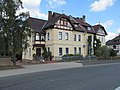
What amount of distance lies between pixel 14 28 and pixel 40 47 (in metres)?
20.2

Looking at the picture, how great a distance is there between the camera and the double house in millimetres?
44000

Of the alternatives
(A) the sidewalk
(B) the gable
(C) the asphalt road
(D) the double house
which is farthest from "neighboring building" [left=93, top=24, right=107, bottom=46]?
(C) the asphalt road

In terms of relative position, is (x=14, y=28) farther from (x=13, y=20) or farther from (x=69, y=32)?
(x=69, y=32)

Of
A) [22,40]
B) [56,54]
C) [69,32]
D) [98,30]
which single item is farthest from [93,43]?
[22,40]

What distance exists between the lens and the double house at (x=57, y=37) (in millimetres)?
44000

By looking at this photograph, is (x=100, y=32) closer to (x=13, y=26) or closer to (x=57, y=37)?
(x=57, y=37)

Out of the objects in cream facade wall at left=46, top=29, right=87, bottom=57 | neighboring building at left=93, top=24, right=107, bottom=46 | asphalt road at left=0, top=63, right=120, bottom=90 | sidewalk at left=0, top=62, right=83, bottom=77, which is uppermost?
neighboring building at left=93, top=24, right=107, bottom=46

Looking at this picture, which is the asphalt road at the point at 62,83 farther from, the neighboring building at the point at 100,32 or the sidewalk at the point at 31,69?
the neighboring building at the point at 100,32

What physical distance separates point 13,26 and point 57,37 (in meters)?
18.8

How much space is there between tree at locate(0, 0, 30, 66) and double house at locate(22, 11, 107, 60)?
14121 millimetres

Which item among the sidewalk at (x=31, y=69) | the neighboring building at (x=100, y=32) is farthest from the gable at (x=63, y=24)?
the sidewalk at (x=31, y=69)

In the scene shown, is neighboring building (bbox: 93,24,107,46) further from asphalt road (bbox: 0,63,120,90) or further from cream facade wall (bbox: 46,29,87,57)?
asphalt road (bbox: 0,63,120,90)

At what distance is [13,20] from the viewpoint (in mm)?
25734

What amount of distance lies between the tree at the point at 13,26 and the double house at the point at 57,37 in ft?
46.3
